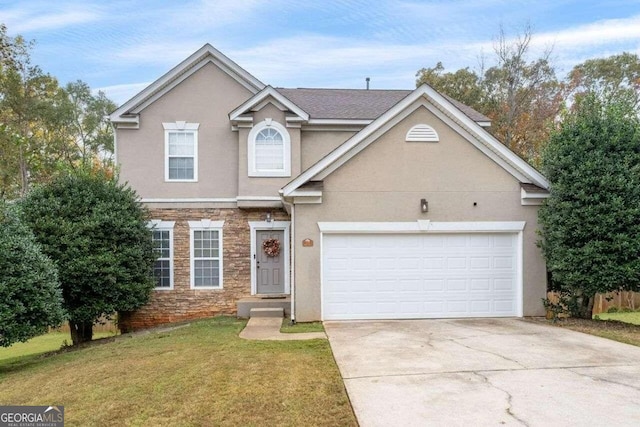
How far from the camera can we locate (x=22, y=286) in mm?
9273

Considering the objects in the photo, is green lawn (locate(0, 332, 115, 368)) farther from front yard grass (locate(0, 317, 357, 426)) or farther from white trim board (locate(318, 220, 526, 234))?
white trim board (locate(318, 220, 526, 234))

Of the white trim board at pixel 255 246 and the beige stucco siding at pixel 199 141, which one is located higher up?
the beige stucco siding at pixel 199 141

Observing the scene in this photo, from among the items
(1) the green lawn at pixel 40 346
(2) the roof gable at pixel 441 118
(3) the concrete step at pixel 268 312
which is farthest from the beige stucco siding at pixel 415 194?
(1) the green lawn at pixel 40 346

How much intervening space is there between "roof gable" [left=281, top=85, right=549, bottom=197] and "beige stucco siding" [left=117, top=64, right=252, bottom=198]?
13.4ft

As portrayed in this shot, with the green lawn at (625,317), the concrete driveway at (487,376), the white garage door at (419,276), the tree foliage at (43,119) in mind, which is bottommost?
the green lawn at (625,317)

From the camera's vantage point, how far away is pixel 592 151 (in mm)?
10344

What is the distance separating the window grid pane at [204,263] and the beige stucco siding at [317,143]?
12.6 ft

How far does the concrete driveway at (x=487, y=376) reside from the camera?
503 centimetres

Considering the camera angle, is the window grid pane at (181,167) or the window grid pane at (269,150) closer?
the window grid pane at (269,150)

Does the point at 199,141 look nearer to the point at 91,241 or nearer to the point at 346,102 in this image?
the point at 91,241

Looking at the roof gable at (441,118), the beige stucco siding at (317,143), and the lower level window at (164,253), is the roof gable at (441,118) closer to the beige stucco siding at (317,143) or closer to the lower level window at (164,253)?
the beige stucco siding at (317,143)

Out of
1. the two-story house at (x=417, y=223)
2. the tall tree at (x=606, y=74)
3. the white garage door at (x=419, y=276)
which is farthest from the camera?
the tall tree at (x=606, y=74)

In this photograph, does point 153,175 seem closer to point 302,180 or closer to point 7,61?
point 302,180

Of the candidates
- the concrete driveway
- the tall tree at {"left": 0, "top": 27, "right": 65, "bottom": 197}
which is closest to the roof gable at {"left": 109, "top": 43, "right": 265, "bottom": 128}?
the concrete driveway
